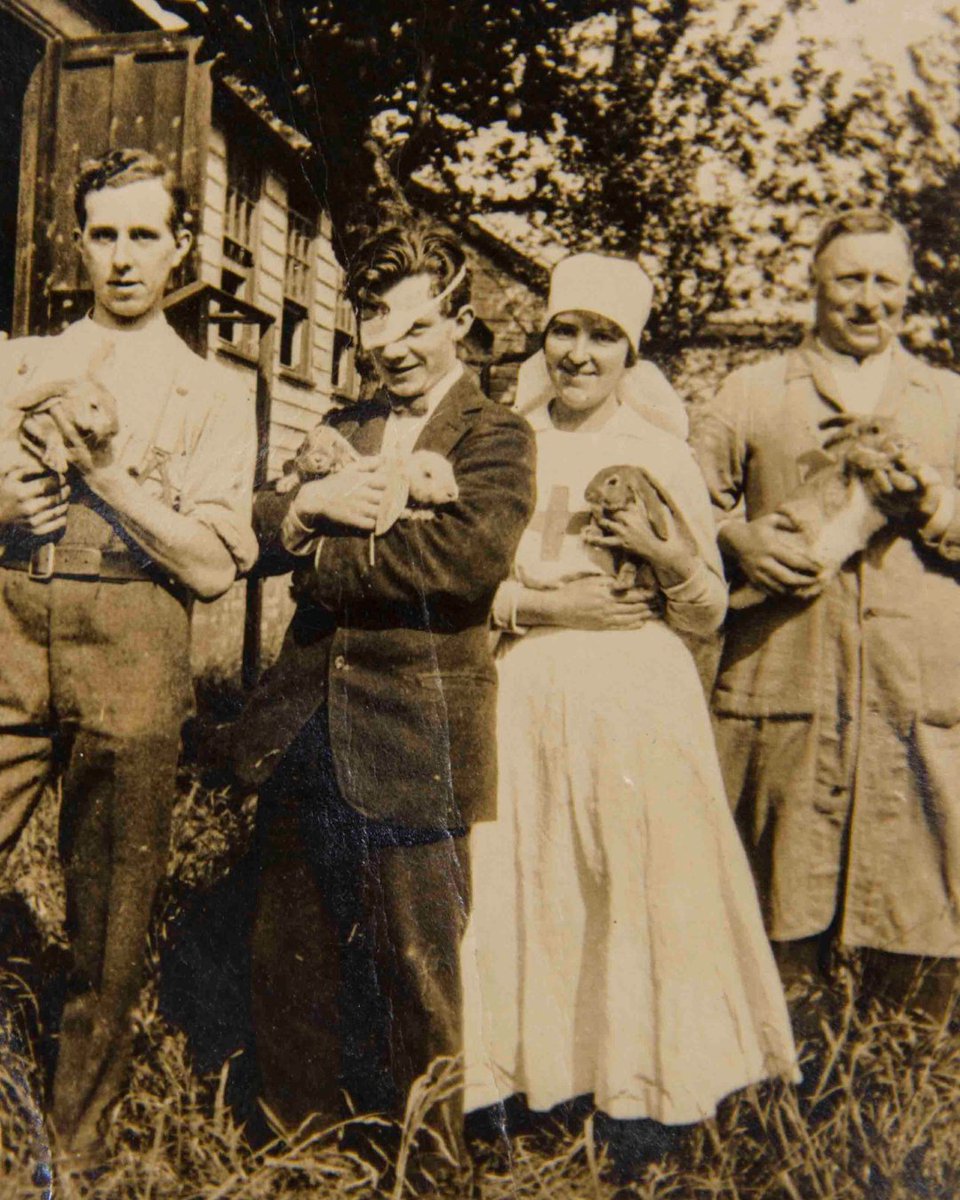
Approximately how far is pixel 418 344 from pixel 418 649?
68 centimetres

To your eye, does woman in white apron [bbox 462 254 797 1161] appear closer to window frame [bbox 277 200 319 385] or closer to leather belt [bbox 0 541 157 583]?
leather belt [bbox 0 541 157 583]

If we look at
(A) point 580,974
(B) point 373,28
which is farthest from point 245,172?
(A) point 580,974

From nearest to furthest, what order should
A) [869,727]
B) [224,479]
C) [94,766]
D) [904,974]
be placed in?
[94,766], [224,479], [869,727], [904,974]

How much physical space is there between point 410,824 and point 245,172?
363 centimetres

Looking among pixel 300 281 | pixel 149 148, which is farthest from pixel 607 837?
pixel 300 281

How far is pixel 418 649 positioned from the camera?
Result: 2.30m

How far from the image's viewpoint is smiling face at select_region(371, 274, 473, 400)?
90.3 inches

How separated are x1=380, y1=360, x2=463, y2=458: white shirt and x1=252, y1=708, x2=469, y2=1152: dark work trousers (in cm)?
63

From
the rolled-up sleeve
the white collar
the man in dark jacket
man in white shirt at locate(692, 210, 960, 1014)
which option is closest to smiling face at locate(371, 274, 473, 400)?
the man in dark jacket

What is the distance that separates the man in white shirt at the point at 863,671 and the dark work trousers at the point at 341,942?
93 centimetres

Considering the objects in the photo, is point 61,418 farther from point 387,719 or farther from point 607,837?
point 607,837

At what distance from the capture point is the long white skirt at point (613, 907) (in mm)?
2361

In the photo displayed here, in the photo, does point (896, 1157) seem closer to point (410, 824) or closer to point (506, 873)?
point (506, 873)

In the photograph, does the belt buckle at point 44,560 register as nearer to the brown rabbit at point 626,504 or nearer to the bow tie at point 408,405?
the bow tie at point 408,405
